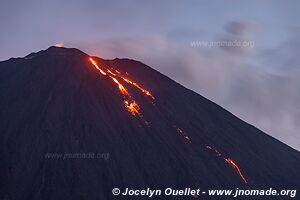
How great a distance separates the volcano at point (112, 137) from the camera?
205 ft

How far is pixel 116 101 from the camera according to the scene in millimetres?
82750

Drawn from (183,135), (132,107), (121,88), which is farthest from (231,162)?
(121,88)

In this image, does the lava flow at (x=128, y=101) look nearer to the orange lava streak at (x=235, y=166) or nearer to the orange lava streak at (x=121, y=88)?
the orange lava streak at (x=121, y=88)

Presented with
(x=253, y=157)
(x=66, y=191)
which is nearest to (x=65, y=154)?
(x=66, y=191)

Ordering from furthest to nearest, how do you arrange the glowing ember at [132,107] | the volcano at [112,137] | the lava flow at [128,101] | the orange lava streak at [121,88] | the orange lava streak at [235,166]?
the orange lava streak at [121,88]
the lava flow at [128,101]
the glowing ember at [132,107]
the orange lava streak at [235,166]
the volcano at [112,137]

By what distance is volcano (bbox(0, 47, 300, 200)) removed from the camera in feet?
205

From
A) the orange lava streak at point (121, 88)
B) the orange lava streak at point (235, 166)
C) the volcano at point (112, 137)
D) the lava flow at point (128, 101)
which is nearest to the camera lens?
the volcano at point (112, 137)

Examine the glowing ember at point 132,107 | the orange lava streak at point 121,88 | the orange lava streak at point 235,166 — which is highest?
the orange lava streak at point 121,88

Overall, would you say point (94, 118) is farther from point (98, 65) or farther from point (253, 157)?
point (253, 157)

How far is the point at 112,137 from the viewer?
7275 centimetres

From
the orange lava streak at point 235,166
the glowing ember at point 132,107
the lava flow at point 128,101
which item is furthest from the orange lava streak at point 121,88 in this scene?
the orange lava streak at point 235,166

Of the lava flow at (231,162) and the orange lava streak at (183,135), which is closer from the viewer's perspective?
the lava flow at (231,162)

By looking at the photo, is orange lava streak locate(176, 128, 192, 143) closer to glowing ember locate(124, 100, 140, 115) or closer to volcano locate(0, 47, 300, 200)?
volcano locate(0, 47, 300, 200)

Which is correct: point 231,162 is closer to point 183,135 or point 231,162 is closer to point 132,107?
point 183,135
